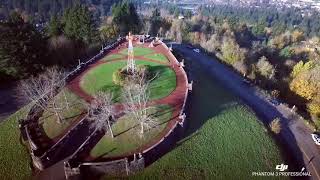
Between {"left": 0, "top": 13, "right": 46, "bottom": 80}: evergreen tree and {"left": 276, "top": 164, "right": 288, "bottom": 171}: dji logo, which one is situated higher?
{"left": 0, "top": 13, "right": 46, "bottom": 80}: evergreen tree

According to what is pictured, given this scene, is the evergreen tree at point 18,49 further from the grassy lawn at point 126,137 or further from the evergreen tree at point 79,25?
the grassy lawn at point 126,137

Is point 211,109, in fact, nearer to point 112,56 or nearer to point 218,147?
point 218,147

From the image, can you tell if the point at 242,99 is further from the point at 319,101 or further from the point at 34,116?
the point at 34,116

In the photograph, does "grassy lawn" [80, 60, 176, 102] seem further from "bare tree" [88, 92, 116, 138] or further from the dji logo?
the dji logo

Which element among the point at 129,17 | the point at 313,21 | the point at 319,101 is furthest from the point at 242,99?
the point at 313,21

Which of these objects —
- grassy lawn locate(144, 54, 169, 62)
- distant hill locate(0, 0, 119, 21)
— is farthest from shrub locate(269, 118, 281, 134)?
distant hill locate(0, 0, 119, 21)

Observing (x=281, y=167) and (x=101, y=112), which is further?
(x=101, y=112)

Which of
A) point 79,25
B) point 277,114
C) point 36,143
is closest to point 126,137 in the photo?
point 36,143
